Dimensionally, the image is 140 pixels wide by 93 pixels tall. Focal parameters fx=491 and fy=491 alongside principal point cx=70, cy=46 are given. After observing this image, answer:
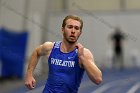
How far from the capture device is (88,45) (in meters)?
24.1

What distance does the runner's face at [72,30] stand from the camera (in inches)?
189

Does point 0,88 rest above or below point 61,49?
below

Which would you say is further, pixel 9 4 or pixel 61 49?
pixel 9 4

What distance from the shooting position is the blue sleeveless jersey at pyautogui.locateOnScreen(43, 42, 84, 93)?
505cm

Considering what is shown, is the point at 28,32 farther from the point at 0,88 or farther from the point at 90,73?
the point at 90,73

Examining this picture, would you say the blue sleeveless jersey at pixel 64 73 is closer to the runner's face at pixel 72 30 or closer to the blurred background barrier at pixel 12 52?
the runner's face at pixel 72 30

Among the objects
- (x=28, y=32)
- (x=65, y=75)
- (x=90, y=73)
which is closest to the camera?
(x=90, y=73)

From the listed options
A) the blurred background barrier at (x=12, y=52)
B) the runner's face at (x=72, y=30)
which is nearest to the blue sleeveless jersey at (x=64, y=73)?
the runner's face at (x=72, y=30)

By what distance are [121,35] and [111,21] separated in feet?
8.69

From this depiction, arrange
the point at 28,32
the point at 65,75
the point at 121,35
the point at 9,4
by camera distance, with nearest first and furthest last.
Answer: the point at 65,75 → the point at 9,4 → the point at 28,32 → the point at 121,35

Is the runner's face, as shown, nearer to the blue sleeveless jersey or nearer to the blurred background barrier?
the blue sleeveless jersey

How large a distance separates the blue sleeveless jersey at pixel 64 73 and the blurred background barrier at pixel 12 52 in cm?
952

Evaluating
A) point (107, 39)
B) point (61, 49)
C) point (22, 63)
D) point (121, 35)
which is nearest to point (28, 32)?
point (22, 63)

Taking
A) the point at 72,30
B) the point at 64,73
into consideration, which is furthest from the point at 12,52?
the point at 72,30
